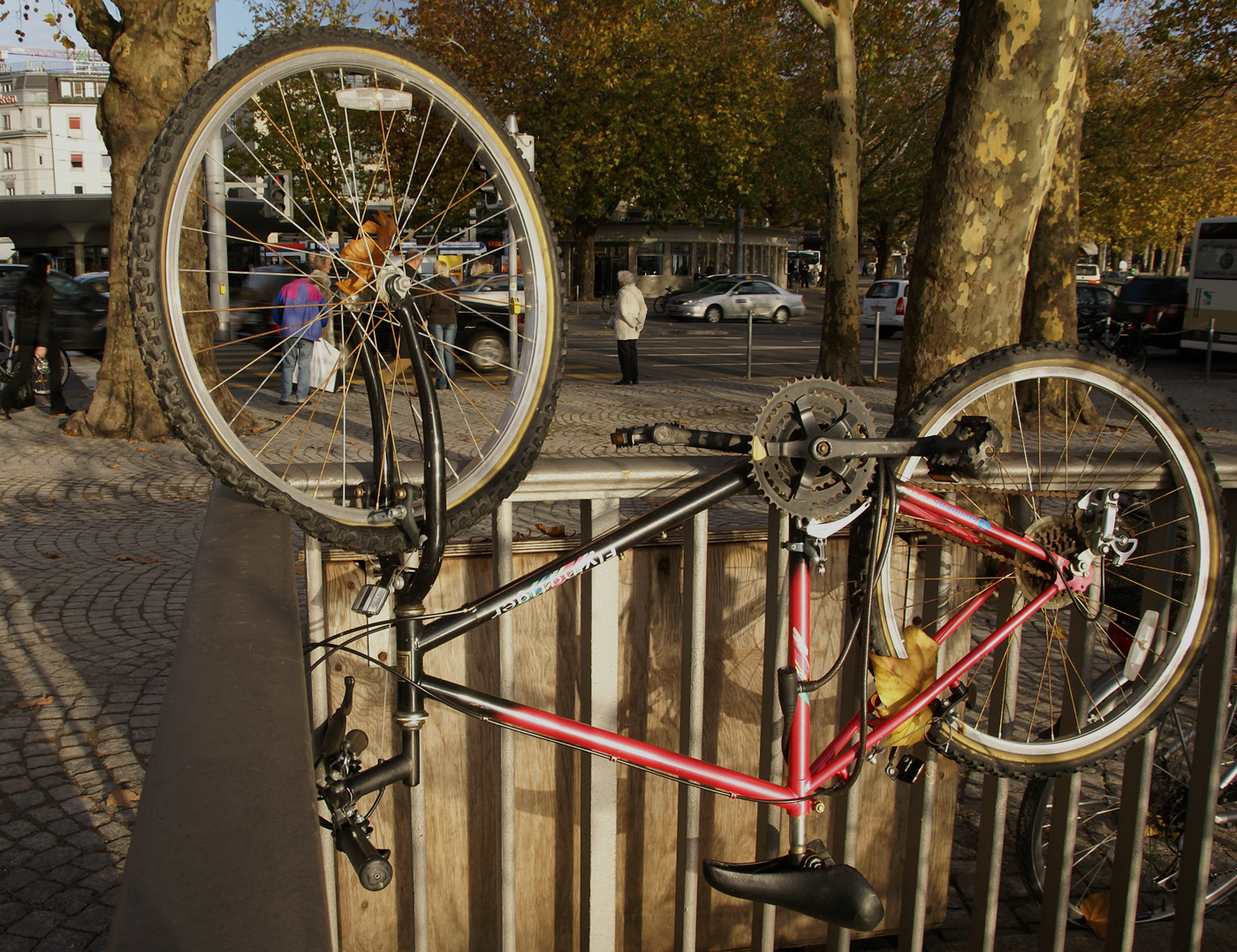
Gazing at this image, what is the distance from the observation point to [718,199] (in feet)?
133

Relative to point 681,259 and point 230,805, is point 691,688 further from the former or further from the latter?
point 681,259

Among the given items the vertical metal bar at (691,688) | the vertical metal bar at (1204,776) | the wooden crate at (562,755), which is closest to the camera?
the vertical metal bar at (691,688)

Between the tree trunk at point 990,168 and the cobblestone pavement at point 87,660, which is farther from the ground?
the tree trunk at point 990,168

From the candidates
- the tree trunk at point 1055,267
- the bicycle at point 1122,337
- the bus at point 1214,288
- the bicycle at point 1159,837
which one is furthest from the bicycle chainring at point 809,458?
the bus at point 1214,288

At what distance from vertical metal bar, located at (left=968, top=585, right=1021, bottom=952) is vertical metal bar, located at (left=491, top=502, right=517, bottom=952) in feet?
4.13

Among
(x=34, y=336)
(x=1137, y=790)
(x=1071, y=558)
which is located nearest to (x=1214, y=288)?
(x=34, y=336)

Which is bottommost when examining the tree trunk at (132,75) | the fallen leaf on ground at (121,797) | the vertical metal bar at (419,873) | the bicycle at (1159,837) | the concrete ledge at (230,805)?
the fallen leaf on ground at (121,797)

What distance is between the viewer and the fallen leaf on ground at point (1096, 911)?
10.6ft

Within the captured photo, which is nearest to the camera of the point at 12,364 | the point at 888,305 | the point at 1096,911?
the point at 1096,911

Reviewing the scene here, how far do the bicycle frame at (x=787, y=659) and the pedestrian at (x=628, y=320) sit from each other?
1384 centimetres

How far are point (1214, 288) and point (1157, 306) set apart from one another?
1549mm

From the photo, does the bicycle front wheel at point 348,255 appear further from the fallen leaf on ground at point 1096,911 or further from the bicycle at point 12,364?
the bicycle at point 12,364

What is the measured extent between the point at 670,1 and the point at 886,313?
13841mm

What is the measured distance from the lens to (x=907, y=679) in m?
2.36
